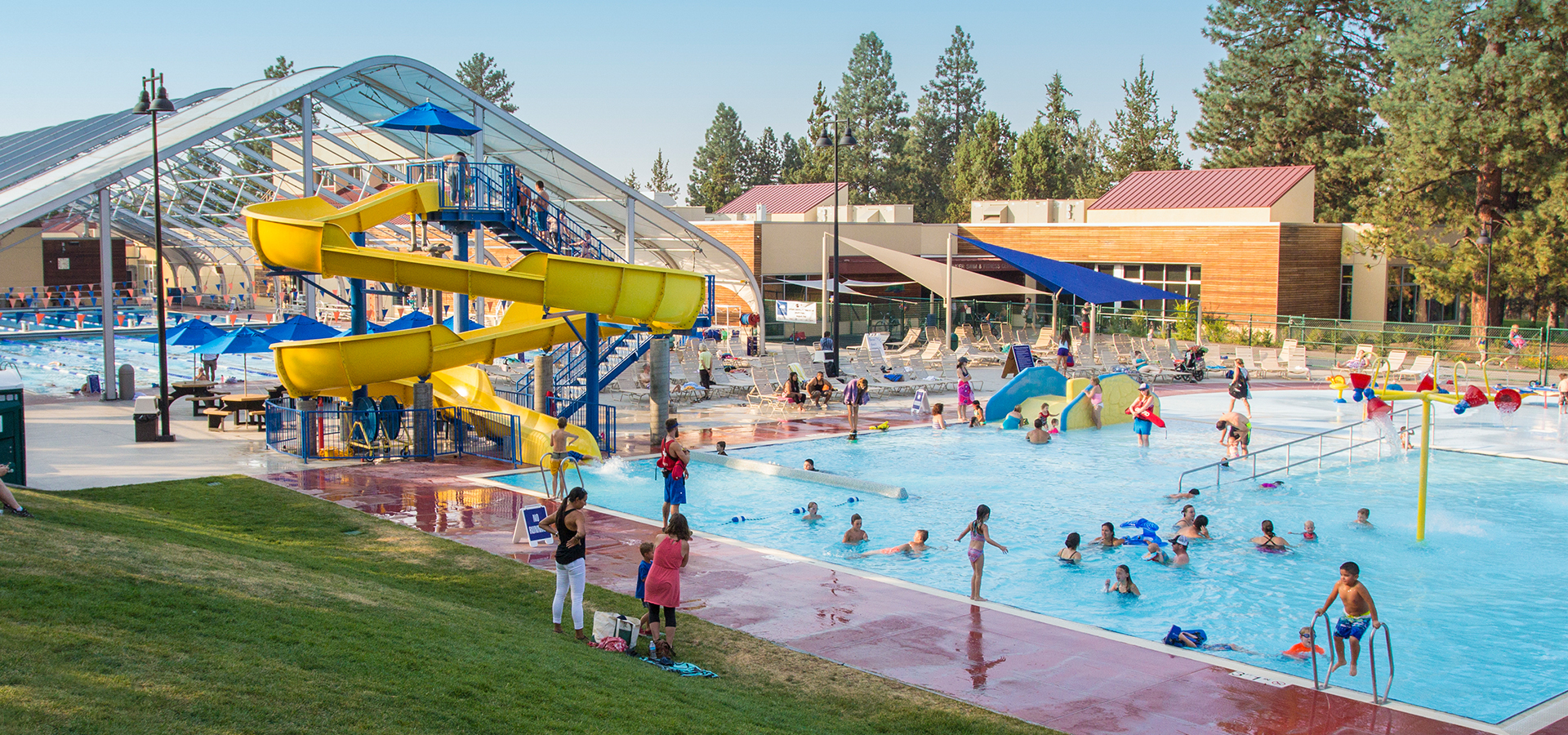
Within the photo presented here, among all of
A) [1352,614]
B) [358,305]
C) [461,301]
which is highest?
[461,301]

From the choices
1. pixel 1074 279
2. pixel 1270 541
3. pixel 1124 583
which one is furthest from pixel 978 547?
pixel 1074 279

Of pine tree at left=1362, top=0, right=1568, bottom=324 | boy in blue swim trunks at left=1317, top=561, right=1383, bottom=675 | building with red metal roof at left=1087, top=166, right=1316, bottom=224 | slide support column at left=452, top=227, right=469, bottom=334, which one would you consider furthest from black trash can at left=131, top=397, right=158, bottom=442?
pine tree at left=1362, top=0, right=1568, bottom=324

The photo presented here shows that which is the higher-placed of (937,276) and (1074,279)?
(937,276)

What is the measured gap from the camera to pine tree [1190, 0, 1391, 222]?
182 ft

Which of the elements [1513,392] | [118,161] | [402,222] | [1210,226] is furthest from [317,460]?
[1210,226]

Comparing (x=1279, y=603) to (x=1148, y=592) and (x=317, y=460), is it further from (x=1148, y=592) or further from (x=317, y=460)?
Result: (x=317, y=460)

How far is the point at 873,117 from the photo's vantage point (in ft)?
301

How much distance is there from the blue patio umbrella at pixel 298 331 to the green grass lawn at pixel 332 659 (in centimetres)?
1066

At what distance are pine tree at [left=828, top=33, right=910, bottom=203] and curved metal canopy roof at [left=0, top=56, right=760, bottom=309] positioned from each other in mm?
53282

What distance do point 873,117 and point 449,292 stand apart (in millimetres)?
77559

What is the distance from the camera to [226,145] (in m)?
28.0

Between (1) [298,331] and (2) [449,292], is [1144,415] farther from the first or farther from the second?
(1) [298,331]

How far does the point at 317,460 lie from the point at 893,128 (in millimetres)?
79195

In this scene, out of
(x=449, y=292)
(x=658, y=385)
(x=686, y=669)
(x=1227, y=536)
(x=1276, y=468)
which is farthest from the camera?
(x=658, y=385)
